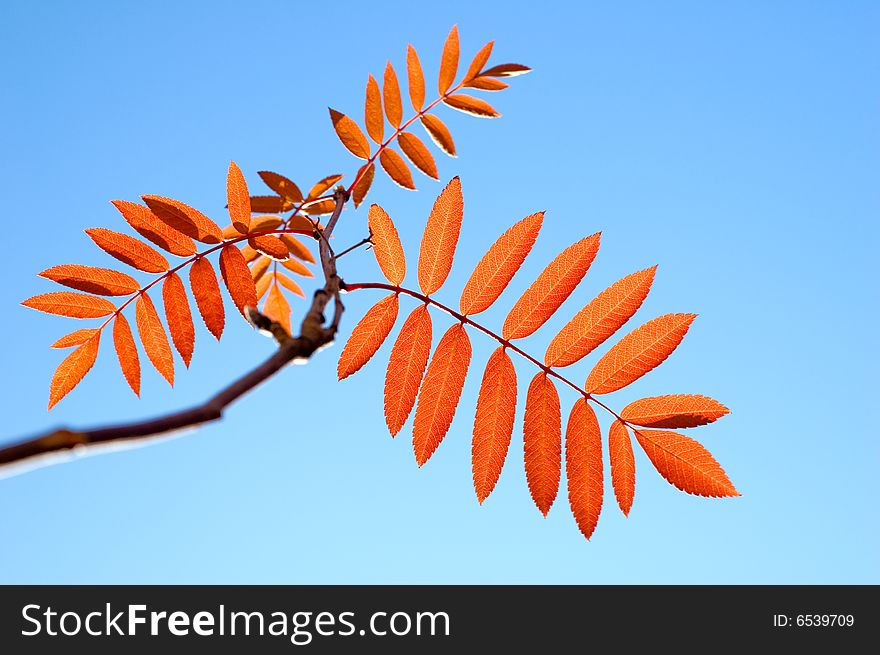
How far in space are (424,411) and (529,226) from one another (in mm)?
558

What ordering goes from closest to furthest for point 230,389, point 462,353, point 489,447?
point 230,389, point 489,447, point 462,353

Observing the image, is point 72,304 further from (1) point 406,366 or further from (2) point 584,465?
(2) point 584,465

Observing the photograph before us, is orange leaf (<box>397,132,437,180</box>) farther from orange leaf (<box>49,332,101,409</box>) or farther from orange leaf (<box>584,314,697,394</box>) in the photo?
orange leaf (<box>49,332,101,409</box>)

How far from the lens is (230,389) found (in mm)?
910

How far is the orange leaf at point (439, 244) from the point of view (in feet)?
6.47

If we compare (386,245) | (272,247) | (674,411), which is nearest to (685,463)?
(674,411)

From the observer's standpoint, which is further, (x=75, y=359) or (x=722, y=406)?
(x=75, y=359)

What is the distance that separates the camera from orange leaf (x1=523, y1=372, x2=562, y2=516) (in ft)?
6.00

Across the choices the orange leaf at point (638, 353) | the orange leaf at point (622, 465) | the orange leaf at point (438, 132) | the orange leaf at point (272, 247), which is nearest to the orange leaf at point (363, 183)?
the orange leaf at point (438, 132)

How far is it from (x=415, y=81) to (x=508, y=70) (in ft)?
1.24

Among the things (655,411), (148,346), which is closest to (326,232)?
(148,346)

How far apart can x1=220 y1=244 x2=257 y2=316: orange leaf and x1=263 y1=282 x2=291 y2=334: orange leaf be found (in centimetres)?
83

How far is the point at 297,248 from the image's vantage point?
9.15 ft

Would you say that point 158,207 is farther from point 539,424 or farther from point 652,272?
point 652,272
